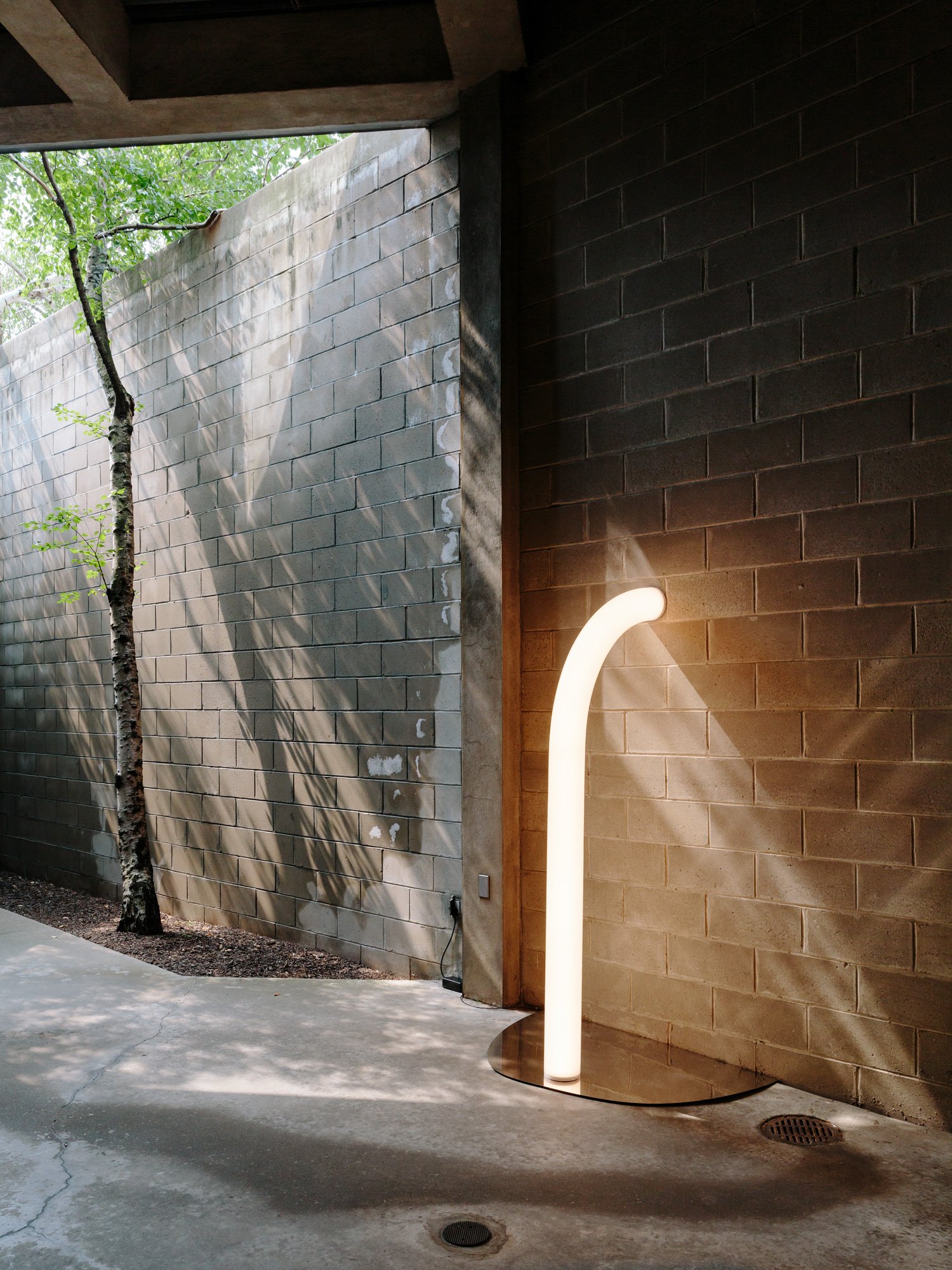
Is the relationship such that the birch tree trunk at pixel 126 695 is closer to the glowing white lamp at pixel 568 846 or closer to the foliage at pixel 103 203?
the foliage at pixel 103 203

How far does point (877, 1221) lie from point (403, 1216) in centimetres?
112

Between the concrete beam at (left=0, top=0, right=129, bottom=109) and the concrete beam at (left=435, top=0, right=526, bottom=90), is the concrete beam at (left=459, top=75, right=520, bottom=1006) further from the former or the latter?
the concrete beam at (left=0, top=0, right=129, bottom=109)

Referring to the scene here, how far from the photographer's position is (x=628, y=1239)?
215cm

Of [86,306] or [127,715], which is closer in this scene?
[86,306]

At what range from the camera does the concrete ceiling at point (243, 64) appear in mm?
3863

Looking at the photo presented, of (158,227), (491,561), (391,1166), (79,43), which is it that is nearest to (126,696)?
(491,561)

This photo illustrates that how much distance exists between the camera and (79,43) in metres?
3.79

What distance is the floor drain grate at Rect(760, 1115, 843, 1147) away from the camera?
262 cm

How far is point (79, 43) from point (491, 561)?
8.69ft

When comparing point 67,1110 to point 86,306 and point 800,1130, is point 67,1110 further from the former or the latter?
point 86,306

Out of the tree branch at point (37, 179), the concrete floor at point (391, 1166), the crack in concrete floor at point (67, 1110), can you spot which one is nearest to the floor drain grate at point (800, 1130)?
the concrete floor at point (391, 1166)

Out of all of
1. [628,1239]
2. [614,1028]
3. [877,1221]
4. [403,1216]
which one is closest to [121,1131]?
[403,1216]

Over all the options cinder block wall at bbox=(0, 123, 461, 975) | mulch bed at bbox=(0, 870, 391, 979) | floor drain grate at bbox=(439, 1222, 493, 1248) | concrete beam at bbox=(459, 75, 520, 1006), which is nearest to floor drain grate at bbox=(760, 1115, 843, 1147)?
floor drain grate at bbox=(439, 1222, 493, 1248)

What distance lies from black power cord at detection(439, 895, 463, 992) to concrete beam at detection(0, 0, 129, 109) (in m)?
3.80
